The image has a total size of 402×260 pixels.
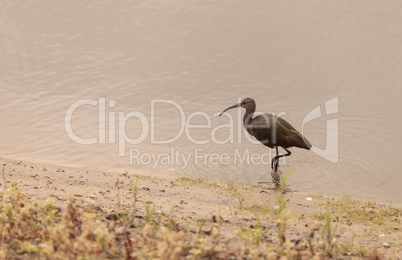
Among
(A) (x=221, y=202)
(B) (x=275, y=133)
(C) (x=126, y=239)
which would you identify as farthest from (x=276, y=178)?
(C) (x=126, y=239)

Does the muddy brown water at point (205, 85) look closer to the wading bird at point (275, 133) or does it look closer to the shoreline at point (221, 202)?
the wading bird at point (275, 133)

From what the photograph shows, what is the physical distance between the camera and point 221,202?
7.36 meters

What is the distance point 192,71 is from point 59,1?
4.98 m

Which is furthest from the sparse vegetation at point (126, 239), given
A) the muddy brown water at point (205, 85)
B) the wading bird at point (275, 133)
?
the wading bird at point (275, 133)

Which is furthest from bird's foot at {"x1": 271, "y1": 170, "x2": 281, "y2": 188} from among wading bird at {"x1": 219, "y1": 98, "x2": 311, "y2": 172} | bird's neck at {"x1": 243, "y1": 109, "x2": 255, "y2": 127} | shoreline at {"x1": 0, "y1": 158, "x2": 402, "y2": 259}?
bird's neck at {"x1": 243, "y1": 109, "x2": 255, "y2": 127}

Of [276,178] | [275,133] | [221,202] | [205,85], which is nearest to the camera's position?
[221,202]

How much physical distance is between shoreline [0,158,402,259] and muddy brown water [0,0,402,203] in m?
0.57

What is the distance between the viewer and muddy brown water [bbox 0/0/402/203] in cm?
913

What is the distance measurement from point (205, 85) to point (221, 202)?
4.10 m

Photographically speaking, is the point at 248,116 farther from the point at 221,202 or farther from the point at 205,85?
the point at 221,202

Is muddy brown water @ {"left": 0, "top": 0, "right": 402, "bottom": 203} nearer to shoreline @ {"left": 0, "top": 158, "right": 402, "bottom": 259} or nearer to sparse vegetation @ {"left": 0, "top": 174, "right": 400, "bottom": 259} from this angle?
shoreline @ {"left": 0, "top": 158, "right": 402, "bottom": 259}

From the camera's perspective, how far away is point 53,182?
7461 millimetres

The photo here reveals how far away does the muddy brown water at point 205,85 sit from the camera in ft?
30.0

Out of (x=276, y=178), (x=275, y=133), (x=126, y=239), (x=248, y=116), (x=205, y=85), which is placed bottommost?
(x=126, y=239)
